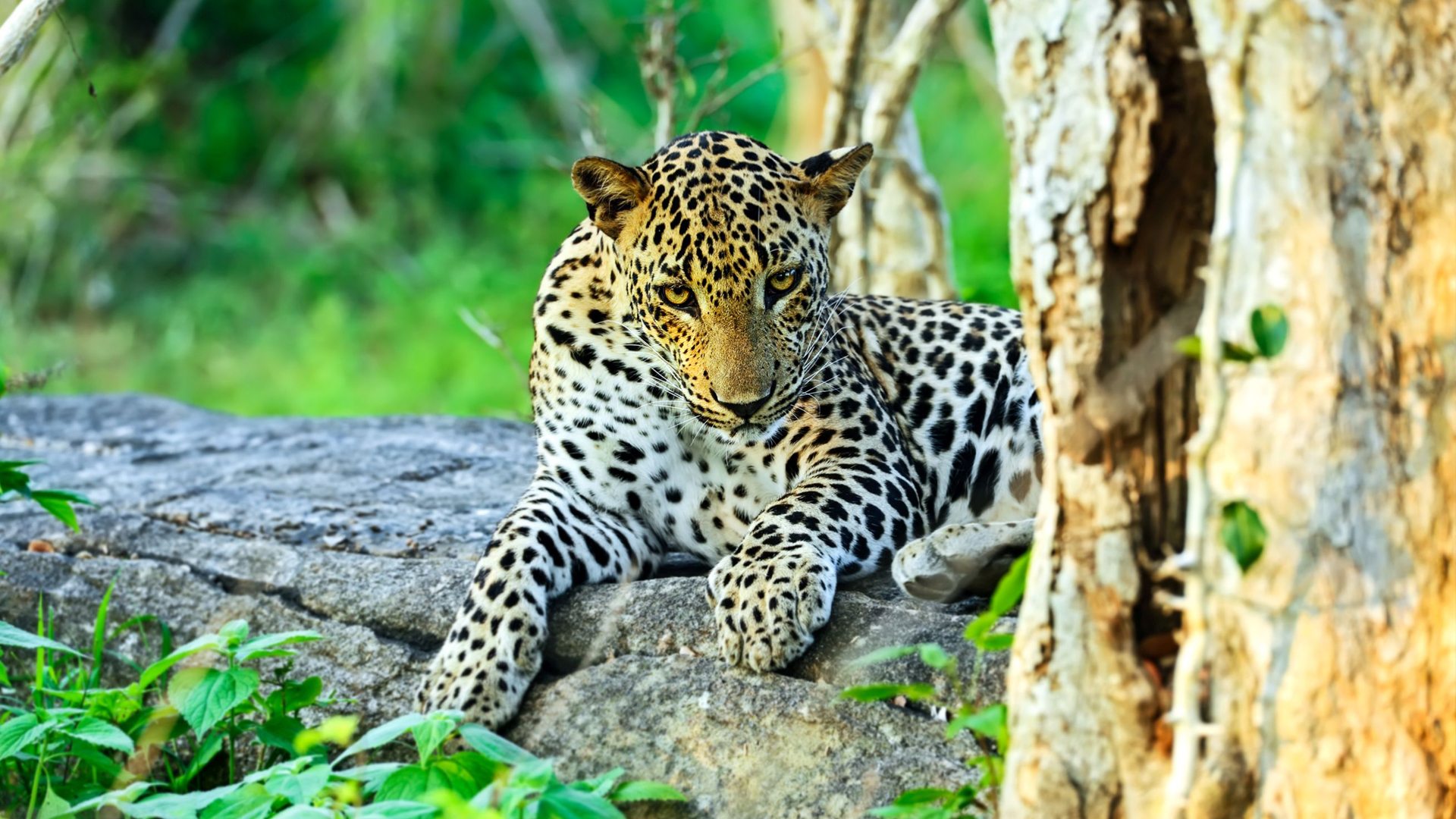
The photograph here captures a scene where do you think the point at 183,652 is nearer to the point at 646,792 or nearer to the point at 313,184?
the point at 646,792

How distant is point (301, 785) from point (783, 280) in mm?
2339

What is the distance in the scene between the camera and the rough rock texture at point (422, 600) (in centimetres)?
436

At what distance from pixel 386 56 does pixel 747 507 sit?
12342 millimetres

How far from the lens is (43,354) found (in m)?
14.6

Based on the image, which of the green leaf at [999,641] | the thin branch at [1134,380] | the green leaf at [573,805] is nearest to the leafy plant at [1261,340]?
the thin branch at [1134,380]

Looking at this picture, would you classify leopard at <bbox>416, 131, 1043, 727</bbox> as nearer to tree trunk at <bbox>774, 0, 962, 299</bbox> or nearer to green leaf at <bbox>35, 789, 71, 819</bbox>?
green leaf at <bbox>35, 789, 71, 819</bbox>

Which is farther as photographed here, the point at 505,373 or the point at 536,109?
the point at 536,109

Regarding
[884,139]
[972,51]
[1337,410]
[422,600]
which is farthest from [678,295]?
[972,51]

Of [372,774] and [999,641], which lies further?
[372,774]

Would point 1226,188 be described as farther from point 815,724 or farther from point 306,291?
point 306,291

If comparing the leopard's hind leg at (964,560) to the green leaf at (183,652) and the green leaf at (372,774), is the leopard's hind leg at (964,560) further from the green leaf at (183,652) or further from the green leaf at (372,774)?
the green leaf at (183,652)

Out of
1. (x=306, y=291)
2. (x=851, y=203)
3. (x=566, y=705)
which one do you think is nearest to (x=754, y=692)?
(x=566, y=705)

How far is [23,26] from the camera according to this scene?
4.27m

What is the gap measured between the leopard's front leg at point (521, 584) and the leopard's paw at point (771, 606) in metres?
0.60
